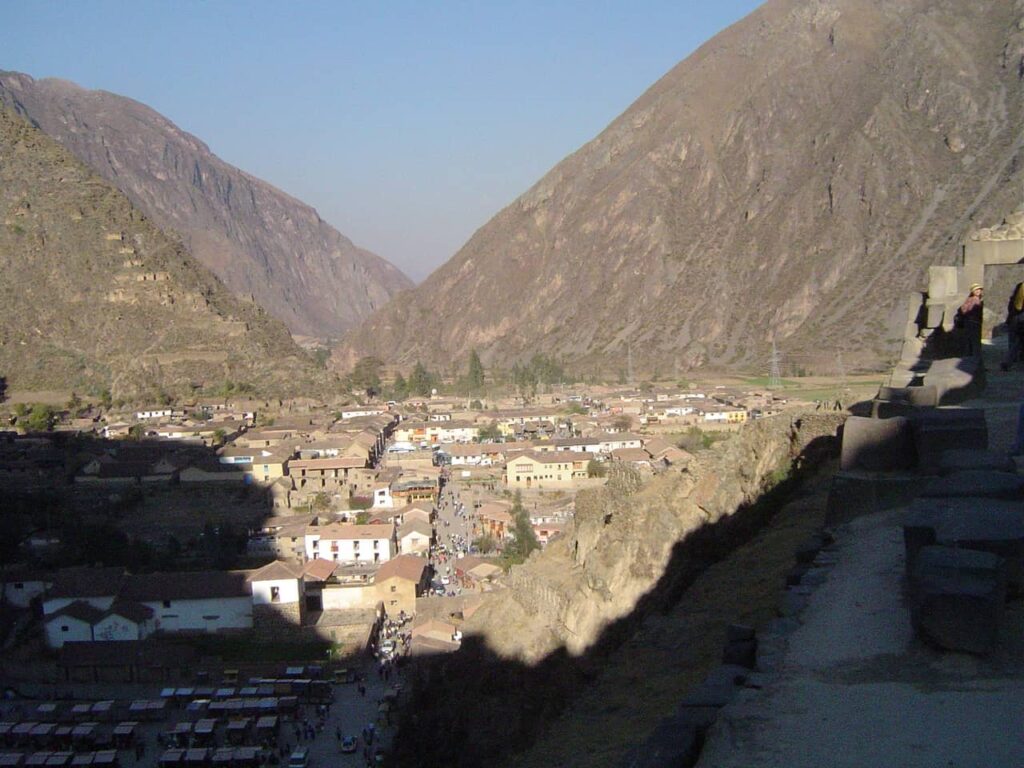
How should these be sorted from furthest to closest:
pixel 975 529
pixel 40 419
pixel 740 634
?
pixel 40 419
pixel 740 634
pixel 975 529

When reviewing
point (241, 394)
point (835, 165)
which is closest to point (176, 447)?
point (241, 394)

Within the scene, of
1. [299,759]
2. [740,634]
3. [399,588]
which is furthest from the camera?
[399,588]

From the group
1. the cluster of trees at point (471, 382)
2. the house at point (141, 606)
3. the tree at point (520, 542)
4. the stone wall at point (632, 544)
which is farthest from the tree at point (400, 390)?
the stone wall at point (632, 544)

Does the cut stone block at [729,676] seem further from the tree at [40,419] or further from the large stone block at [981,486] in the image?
the tree at [40,419]

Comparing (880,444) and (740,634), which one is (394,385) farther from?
(740,634)

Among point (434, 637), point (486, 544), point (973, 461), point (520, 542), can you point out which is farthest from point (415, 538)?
point (973, 461)

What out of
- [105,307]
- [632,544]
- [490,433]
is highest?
[105,307]

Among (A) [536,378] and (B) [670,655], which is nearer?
(B) [670,655]
